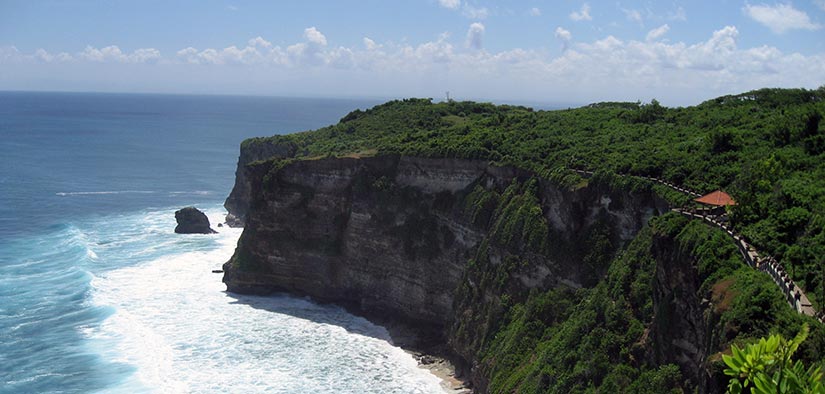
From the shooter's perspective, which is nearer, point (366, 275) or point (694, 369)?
point (694, 369)

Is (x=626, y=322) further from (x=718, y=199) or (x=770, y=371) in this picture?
(x=770, y=371)

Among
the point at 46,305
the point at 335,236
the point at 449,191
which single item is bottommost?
the point at 46,305

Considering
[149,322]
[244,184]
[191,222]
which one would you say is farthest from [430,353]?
[244,184]

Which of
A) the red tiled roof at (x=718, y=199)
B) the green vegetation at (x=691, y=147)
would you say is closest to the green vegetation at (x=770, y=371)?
the green vegetation at (x=691, y=147)

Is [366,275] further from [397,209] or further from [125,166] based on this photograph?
[125,166]

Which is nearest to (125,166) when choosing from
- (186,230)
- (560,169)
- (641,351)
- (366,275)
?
(186,230)

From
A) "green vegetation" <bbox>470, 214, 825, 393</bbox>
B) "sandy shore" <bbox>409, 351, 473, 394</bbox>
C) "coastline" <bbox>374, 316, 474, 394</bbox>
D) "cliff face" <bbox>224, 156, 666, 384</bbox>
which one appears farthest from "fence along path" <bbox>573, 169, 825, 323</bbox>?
"coastline" <bbox>374, 316, 474, 394</bbox>

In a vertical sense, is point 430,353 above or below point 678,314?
below
